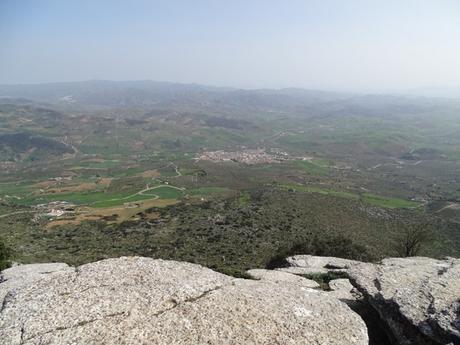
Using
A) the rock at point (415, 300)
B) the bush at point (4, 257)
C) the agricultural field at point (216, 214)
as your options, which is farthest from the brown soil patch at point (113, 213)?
the rock at point (415, 300)

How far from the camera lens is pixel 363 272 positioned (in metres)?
25.1

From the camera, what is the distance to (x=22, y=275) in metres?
29.9

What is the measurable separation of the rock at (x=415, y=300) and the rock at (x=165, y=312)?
2.05m

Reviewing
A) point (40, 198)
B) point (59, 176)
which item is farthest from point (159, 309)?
point (59, 176)

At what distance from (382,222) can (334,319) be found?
81.2m

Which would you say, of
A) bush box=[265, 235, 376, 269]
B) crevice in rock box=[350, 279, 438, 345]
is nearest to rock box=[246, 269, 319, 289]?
crevice in rock box=[350, 279, 438, 345]

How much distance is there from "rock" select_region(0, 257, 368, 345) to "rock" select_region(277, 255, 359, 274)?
12.6 metres

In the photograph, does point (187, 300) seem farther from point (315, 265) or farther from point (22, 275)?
point (315, 265)

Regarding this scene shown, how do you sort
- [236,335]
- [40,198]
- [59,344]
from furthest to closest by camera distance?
[40,198]
[236,335]
[59,344]

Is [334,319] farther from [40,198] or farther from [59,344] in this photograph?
[40,198]

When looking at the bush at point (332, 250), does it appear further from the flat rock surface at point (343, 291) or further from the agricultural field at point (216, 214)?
the flat rock surface at point (343, 291)

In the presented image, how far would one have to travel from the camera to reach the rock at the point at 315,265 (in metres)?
36.4

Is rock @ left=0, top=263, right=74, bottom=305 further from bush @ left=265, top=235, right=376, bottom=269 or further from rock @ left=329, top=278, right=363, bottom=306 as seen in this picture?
bush @ left=265, top=235, right=376, bottom=269

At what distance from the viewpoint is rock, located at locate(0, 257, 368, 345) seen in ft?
57.8
